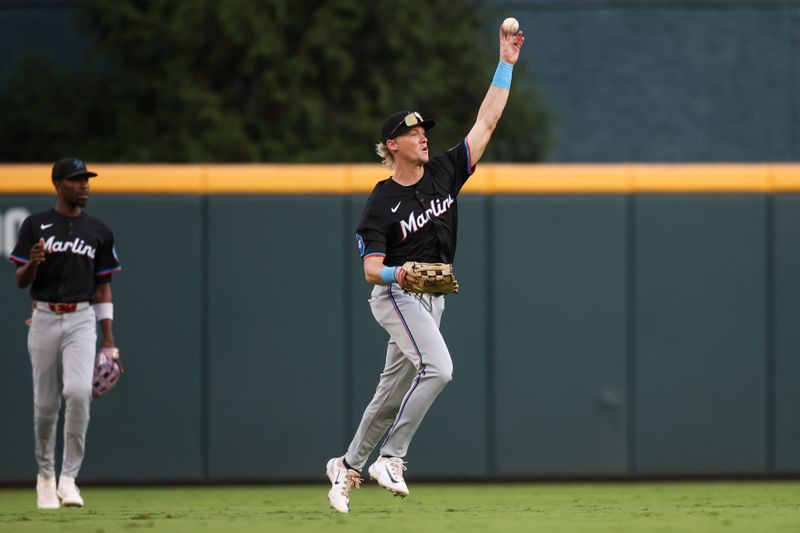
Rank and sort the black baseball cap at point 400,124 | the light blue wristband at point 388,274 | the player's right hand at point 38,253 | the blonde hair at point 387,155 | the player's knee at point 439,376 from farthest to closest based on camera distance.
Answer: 1. the player's right hand at point 38,253
2. the blonde hair at point 387,155
3. the black baseball cap at point 400,124
4. the player's knee at point 439,376
5. the light blue wristband at point 388,274

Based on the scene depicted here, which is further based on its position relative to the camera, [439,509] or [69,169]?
[69,169]

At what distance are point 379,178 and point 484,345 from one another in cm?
128

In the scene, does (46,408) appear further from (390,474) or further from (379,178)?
A: (379,178)

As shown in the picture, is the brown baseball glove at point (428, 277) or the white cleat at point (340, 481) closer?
the brown baseball glove at point (428, 277)

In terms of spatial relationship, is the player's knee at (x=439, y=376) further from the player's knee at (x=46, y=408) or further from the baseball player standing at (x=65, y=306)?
the player's knee at (x=46, y=408)

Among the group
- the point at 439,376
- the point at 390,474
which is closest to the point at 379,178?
the point at 439,376

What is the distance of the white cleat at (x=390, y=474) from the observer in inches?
247

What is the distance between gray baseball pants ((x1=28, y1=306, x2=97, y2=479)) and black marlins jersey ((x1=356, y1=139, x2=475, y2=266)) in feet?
6.17

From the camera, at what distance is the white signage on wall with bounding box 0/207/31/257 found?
29.8ft

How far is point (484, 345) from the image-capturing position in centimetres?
925

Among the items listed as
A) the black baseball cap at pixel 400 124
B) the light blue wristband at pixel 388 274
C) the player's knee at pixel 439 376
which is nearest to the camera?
the light blue wristband at pixel 388 274

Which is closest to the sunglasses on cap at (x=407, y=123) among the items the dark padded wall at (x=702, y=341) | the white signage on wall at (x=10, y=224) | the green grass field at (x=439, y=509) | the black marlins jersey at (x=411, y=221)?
the black marlins jersey at (x=411, y=221)

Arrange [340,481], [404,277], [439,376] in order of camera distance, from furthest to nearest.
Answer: [340,481] → [439,376] → [404,277]

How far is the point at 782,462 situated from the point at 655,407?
908 millimetres
